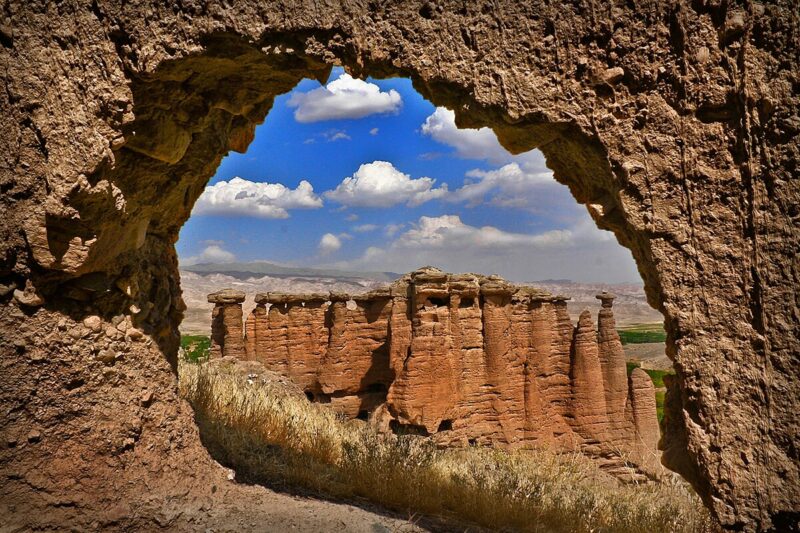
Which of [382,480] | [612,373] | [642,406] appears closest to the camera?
[382,480]

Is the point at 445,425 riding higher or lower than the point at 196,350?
lower

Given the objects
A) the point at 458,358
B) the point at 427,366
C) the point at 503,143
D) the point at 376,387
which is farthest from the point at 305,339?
the point at 503,143

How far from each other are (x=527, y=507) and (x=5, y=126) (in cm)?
488

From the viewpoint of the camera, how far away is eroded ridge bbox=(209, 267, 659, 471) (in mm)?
15617

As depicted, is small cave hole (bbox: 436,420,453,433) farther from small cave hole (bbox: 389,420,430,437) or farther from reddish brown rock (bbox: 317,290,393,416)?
reddish brown rock (bbox: 317,290,393,416)

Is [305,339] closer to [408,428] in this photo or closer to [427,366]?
[427,366]

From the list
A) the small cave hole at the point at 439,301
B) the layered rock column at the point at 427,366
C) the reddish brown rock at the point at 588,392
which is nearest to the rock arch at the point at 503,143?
the layered rock column at the point at 427,366

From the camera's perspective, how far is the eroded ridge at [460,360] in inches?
615

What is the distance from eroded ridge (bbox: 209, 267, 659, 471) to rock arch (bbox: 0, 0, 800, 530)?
12.0 m

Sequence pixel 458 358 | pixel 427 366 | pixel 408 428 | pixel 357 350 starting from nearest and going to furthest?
pixel 408 428
pixel 427 366
pixel 458 358
pixel 357 350

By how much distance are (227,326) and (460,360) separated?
704 cm

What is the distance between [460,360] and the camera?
16.1 metres

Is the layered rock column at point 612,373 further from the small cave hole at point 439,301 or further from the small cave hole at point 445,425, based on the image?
the small cave hole at point 445,425

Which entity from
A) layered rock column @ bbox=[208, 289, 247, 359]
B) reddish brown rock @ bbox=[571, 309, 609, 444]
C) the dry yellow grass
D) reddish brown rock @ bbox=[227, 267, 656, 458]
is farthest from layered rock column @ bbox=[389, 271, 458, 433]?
the dry yellow grass
